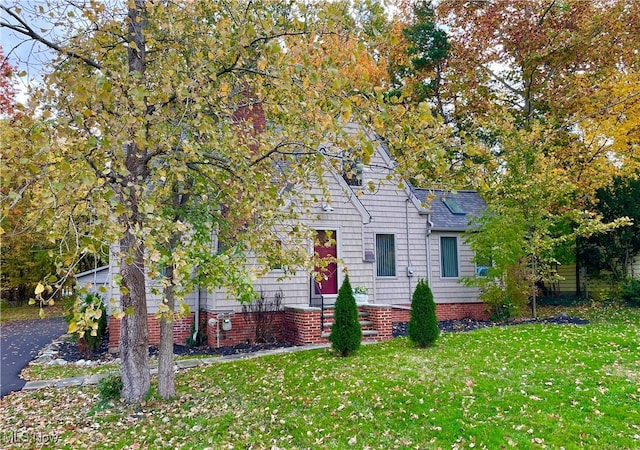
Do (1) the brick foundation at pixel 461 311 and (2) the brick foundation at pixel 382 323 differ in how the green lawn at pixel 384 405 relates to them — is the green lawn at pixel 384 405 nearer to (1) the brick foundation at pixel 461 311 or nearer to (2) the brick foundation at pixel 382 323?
(2) the brick foundation at pixel 382 323

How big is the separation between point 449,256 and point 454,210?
181 cm

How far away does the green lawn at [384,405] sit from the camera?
4699 millimetres

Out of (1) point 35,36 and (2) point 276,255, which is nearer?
(1) point 35,36

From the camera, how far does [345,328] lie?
27.0 ft

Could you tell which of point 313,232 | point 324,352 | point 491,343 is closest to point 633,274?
point 491,343

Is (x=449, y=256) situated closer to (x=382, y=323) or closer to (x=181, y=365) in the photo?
(x=382, y=323)

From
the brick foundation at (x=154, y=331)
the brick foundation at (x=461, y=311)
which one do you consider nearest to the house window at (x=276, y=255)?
the brick foundation at (x=154, y=331)

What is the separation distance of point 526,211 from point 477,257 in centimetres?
181

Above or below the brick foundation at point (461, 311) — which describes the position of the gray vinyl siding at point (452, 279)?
above

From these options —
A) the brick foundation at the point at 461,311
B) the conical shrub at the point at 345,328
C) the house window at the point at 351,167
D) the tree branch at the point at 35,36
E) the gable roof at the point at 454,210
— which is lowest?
the brick foundation at the point at 461,311

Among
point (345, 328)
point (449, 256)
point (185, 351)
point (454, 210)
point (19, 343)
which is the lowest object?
point (19, 343)

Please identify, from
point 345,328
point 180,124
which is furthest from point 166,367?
point 180,124

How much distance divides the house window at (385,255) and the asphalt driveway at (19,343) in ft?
30.1

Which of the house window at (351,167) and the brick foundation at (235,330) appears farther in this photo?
the brick foundation at (235,330)
